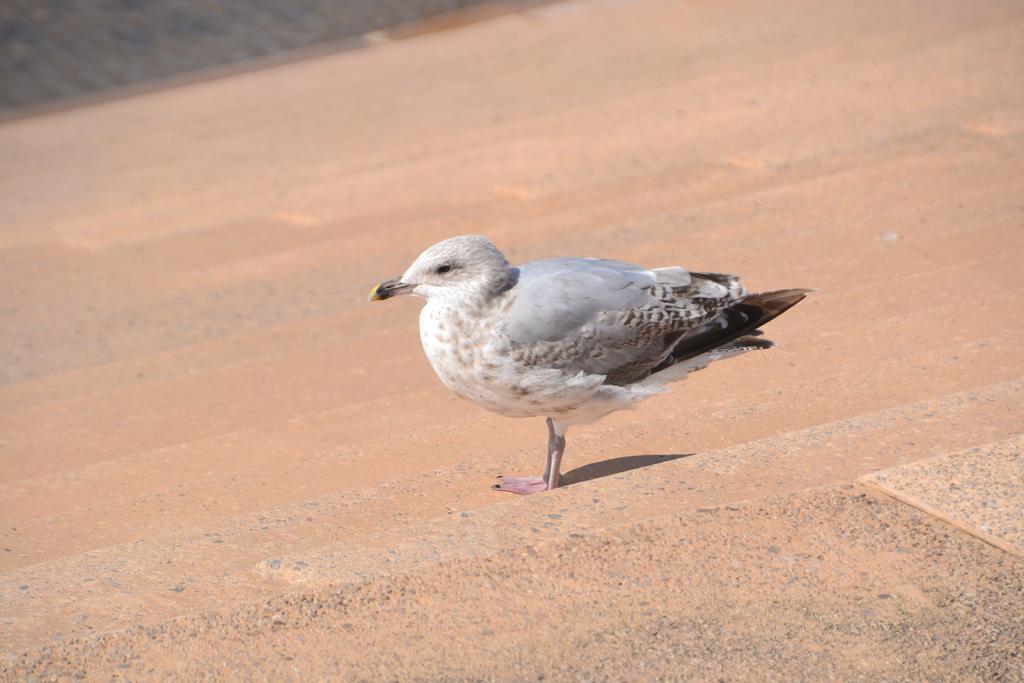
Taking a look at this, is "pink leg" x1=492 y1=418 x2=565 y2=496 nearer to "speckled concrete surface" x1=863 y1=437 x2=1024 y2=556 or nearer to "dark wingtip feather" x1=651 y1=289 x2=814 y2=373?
"dark wingtip feather" x1=651 y1=289 x2=814 y2=373

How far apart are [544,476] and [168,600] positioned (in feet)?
4.91

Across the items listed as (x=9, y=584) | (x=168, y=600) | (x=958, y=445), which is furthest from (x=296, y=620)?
(x=958, y=445)

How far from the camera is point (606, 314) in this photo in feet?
13.5

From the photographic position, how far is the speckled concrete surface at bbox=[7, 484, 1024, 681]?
283 cm

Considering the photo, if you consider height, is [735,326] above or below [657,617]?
above

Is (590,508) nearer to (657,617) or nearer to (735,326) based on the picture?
(657,617)

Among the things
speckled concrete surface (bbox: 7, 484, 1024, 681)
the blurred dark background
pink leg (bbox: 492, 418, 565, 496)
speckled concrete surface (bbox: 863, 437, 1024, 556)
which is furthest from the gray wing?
the blurred dark background

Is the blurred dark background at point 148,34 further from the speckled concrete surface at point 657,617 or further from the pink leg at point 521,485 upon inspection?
the speckled concrete surface at point 657,617

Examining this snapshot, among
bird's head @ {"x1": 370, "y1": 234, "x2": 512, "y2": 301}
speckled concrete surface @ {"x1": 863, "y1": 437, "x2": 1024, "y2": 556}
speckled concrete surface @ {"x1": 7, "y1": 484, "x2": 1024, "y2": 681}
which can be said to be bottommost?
speckled concrete surface @ {"x1": 7, "y1": 484, "x2": 1024, "y2": 681}

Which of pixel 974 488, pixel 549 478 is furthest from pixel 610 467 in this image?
pixel 974 488

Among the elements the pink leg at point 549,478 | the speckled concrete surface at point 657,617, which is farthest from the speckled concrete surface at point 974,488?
the pink leg at point 549,478

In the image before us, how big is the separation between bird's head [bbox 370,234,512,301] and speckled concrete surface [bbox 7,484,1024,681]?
1050mm

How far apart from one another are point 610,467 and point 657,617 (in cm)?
145

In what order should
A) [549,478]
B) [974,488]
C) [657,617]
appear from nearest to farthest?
[657,617]
[974,488]
[549,478]
